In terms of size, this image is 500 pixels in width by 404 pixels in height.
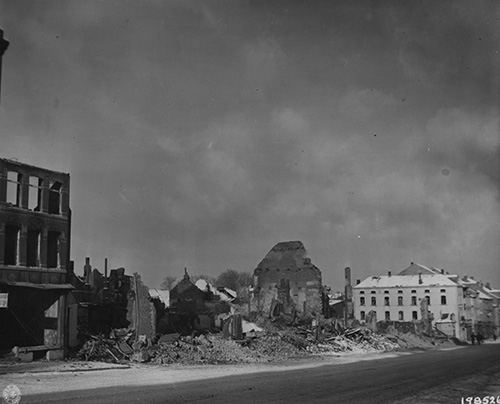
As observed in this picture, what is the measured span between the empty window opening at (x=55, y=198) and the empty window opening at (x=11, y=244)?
8.58ft

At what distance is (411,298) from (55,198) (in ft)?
213

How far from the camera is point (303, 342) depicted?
41.6 meters

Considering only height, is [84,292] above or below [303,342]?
above

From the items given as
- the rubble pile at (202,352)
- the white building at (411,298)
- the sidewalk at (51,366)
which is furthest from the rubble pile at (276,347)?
the white building at (411,298)

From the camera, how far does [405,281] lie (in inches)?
3423

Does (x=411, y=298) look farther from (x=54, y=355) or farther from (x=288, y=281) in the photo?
(x=54, y=355)

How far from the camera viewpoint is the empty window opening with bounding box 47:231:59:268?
100 ft

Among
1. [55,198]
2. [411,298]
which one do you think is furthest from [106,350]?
[411,298]

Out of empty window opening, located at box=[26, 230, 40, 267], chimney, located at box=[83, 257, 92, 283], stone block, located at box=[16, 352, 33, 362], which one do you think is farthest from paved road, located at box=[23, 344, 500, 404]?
chimney, located at box=[83, 257, 92, 283]

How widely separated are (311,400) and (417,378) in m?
8.24

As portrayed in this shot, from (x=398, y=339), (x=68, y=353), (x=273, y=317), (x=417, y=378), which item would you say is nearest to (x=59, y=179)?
(x=68, y=353)

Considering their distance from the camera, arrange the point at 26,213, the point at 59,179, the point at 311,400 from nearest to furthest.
Result: the point at 311,400, the point at 26,213, the point at 59,179

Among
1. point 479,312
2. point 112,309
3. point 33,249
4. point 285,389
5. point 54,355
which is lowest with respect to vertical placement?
point 479,312

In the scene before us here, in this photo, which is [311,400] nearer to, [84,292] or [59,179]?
[59,179]
